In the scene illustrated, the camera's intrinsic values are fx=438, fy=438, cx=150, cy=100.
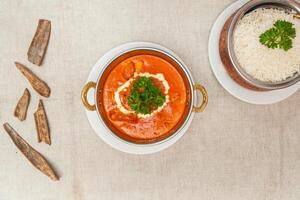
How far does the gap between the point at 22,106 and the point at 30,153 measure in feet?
0.61

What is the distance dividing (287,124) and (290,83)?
0.25 m

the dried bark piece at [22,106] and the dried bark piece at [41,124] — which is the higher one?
the dried bark piece at [22,106]

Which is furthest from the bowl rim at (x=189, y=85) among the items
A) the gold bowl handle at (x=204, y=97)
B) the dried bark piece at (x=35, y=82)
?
the dried bark piece at (x=35, y=82)

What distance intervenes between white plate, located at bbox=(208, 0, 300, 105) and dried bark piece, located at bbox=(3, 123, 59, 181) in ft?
2.46

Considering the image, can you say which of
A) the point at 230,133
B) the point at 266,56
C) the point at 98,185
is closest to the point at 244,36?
the point at 266,56

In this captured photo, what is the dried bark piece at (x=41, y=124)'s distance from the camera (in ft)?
5.59

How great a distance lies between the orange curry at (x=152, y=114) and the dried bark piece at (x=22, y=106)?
312 millimetres

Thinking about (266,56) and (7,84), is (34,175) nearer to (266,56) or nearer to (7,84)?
(7,84)

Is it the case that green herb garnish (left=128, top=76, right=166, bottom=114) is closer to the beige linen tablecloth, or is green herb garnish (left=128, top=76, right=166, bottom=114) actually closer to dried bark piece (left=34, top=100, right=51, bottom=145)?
the beige linen tablecloth

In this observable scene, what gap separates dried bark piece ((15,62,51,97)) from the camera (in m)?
1.70

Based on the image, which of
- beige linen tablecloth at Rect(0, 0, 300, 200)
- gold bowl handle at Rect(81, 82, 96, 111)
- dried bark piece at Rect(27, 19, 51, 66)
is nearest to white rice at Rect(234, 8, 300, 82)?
beige linen tablecloth at Rect(0, 0, 300, 200)

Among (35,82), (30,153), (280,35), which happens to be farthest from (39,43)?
(280,35)

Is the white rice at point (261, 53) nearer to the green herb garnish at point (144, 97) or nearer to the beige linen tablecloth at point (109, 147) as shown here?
the beige linen tablecloth at point (109, 147)

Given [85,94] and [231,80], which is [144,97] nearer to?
[85,94]
